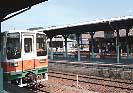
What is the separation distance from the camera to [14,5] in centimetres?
862

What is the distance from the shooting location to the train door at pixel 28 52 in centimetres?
1205

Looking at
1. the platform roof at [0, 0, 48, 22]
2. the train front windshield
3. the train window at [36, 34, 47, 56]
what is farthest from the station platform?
the platform roof at [0, 0, 48, 22]

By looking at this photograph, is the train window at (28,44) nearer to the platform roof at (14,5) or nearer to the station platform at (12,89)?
the station platform at (12,89)

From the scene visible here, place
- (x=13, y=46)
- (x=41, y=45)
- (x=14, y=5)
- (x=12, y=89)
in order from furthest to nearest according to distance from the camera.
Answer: (x=41, y=45)
(x=13, y=46)
(x=12, y=89)
(x=14, y=5)

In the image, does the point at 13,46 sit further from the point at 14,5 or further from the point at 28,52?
the point at 14,5

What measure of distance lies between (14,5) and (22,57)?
377cm

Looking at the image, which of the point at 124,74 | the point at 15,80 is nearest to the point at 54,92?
the point at 15,80

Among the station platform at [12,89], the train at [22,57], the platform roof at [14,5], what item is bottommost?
the station platform at [12,89]

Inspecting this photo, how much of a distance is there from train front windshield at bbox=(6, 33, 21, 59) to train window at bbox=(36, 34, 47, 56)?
3.52 ft

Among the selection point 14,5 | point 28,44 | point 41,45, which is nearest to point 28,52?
point 28,44

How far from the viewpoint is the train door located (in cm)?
1205

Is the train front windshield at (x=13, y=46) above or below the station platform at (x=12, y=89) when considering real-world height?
above

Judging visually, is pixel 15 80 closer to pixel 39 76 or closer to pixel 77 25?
pixel 39 76

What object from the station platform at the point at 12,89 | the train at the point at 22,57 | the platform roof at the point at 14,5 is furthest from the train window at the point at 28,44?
the platform roof at the point at 14,5
